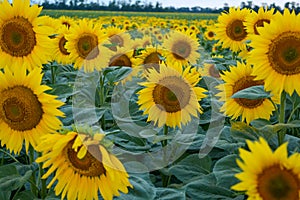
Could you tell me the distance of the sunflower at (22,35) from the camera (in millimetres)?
2717

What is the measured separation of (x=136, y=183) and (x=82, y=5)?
48313 millimetres

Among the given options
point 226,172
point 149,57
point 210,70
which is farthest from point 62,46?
point 226,172

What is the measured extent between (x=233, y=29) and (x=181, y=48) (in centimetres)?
52

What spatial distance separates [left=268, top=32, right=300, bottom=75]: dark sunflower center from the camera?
2.25 meters

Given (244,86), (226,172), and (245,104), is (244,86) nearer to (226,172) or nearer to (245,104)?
(245,104)

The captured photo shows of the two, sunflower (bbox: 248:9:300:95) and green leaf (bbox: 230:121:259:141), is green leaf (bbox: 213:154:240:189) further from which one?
sunflower (bbox: 248:9:300:95)

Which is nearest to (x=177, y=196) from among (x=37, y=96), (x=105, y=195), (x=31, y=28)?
(x=105, y=195)

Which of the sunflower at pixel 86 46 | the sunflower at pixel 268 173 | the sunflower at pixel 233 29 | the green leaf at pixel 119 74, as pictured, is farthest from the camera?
the sunflower at pixel 233 29

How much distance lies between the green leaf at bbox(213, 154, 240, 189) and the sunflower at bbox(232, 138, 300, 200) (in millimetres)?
515

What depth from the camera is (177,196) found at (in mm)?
1984

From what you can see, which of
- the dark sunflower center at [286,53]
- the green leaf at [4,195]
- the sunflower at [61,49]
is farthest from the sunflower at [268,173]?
the sunflower at [61,49]

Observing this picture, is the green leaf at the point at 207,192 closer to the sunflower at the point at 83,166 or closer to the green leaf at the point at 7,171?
the sunflower at the point at 83,166

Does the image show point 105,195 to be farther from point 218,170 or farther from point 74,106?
point 74,106

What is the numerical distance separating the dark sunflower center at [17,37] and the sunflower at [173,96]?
70cm
